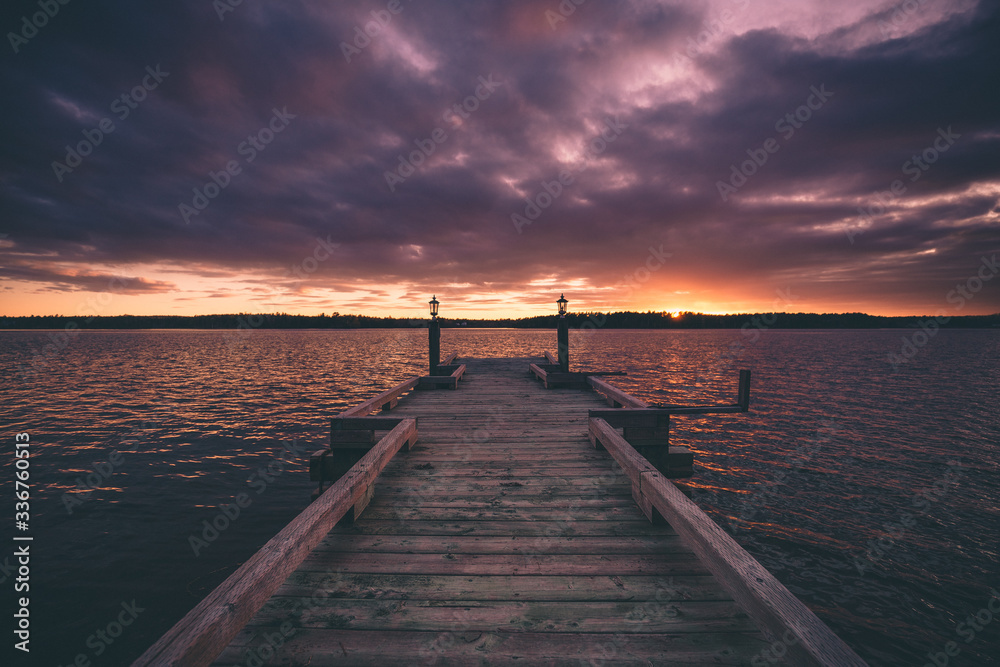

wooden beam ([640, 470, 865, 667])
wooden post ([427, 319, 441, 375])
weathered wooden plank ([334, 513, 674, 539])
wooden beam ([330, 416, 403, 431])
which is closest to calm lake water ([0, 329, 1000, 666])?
wooden beam ([330, 416, 403, 431])

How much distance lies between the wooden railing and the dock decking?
322 mm

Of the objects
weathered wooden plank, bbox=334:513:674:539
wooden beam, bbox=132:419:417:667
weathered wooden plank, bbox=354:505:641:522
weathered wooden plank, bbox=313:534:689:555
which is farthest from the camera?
weathered wooden plank, bbox=354:505:641:522

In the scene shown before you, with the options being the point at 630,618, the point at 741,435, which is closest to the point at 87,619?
the point at 630,618

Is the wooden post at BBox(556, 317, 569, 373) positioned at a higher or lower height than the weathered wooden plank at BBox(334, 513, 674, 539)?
higher

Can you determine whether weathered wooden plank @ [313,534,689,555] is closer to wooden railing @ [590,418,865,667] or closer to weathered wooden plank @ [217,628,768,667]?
wooden railing @ [590,418,865,667]

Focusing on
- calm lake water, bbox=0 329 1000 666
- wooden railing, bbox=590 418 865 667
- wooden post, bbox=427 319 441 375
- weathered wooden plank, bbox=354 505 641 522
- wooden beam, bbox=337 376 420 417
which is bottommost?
calm lake water, bbox=0 329 1000 666

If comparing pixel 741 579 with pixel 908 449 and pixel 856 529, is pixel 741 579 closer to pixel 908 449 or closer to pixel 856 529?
pixel 856 529

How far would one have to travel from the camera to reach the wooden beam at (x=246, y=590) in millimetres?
1775

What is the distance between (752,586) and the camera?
224 centimetres

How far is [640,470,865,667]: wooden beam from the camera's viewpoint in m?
1.85

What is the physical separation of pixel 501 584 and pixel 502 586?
2cm

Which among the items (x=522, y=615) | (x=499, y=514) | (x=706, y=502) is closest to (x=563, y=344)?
(x=706, y=502)

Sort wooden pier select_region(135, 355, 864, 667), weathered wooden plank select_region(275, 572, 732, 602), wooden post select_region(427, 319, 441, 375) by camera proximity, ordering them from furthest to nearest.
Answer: wooden post select_region(427, 319, 441, 375)
weathered wooden plank select_region(275, 572, 732, 602)
wooden pier select_region(135, 355, 864, 667)

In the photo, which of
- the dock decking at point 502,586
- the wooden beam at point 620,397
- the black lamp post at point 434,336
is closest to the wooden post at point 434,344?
the black lamp post at point 434,336
